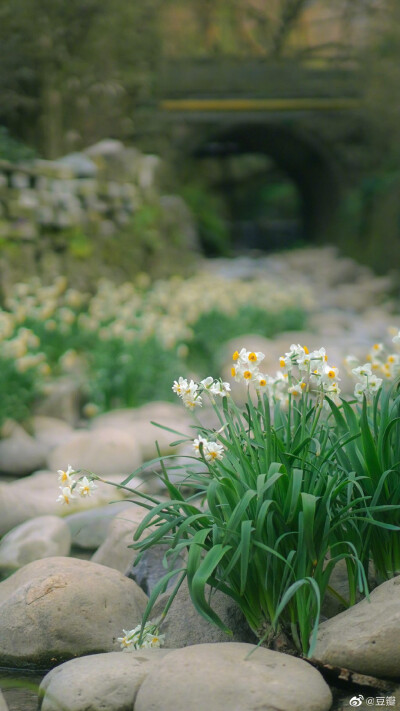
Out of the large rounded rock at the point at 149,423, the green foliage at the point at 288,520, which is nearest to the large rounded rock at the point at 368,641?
the green foliage at the point at 288,520

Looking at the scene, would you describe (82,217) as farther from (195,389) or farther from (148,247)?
(195,389)

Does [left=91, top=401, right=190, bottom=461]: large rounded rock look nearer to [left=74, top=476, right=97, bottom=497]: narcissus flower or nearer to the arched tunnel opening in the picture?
[left=74, top=476, right=97, bottom=497]: narcissus flower

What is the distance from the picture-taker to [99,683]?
2.40 m

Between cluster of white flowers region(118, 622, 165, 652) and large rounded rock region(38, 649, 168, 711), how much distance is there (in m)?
0.16

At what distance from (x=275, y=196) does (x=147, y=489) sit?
1230 inches

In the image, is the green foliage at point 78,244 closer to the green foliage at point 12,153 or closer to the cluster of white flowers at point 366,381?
the green foliage at point 12,153

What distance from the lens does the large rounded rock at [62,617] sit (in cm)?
286

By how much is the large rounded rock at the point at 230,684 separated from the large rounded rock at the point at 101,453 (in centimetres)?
279

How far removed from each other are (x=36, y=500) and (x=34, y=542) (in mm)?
618

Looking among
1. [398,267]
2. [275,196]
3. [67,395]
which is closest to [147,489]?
[67,395]

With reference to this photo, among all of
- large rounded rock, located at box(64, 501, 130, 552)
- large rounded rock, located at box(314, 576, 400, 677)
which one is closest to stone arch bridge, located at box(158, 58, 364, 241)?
large rounded rock, located at box(64, 501, 130, 552)

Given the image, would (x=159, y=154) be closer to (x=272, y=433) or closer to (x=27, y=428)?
(x=27, y=428)

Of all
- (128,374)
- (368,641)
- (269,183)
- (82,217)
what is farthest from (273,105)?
(368,641)

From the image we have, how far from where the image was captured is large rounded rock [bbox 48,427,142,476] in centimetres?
517
